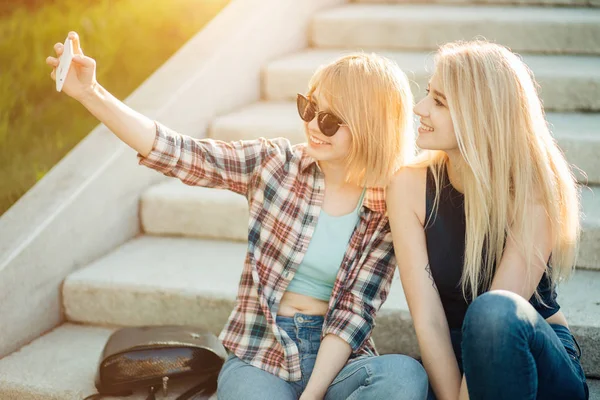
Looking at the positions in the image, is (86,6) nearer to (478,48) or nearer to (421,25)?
(421,25)

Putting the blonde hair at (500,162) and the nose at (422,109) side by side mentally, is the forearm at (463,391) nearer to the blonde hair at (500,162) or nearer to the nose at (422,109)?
the blonde hair at (500,162)

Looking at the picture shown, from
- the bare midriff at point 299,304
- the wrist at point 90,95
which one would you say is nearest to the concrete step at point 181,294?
the bare midriff at point 299,304

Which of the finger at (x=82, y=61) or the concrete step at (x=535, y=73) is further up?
the finger at (x=82, y=61)

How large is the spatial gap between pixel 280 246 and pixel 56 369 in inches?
40.9

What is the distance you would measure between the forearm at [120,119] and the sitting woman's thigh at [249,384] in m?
0.73

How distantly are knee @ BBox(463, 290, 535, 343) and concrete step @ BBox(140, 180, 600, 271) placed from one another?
1.40 metres

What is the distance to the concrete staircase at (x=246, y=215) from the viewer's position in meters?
2.75

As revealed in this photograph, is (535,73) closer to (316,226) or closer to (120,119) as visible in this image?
(316,226)

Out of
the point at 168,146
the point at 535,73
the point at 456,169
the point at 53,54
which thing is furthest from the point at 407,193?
the point at 53,54

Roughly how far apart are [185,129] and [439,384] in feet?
6.48

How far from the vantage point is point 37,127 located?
3924 millimetres

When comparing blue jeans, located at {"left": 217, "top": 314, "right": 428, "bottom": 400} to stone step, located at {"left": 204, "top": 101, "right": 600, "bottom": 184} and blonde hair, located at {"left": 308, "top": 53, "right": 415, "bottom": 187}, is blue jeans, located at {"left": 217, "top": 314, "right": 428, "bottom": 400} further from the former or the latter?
stone step, located at {"left": 204, "top": 101, "right": 600, "bottom": 184}

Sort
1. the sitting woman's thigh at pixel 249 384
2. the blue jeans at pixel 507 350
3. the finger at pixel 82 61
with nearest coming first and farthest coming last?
the blue jeans at pixel 507 350
the finger at pixel 82 61
the sitting woman's thigh at pixel 249 384

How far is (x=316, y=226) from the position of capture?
237 centimetres
